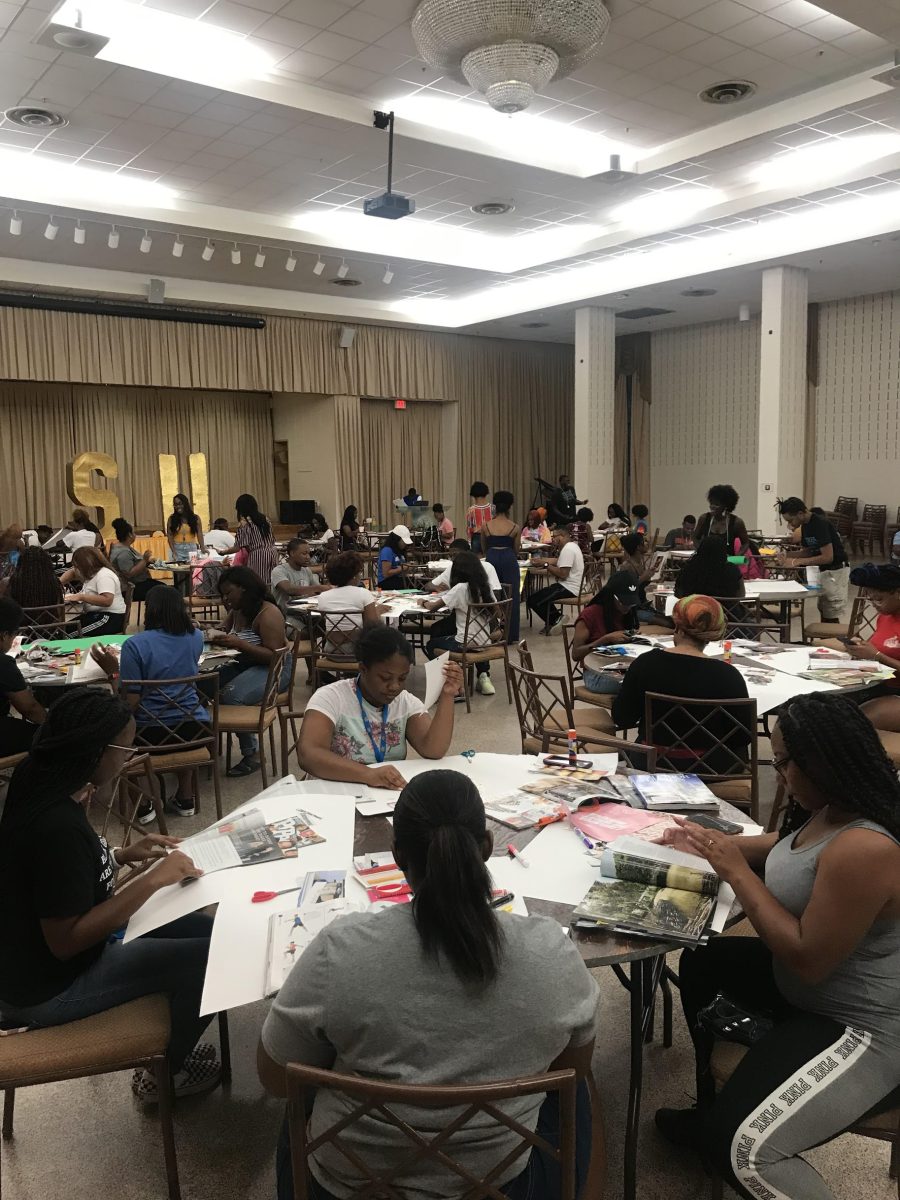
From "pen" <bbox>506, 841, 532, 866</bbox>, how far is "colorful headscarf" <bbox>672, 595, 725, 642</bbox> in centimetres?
171

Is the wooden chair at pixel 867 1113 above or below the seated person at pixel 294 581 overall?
below

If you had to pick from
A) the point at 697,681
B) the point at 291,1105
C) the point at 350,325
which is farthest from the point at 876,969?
the point at 350,325

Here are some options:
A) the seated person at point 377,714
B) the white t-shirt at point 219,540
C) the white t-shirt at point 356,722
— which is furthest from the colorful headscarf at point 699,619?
the white t-shirt at point 219,540

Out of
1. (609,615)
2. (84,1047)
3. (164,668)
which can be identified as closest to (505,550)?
(609,615)

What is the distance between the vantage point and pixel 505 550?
8406 mm

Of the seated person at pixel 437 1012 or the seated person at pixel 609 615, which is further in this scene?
the seated person at pixel 609 615

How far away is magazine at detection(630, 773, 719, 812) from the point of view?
2678 millimetres

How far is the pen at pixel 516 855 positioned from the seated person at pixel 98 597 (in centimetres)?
492

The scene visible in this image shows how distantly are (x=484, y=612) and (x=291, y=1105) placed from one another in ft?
17.8

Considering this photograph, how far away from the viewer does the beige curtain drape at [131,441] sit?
1463cm

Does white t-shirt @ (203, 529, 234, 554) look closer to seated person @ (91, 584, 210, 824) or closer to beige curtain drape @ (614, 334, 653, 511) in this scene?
seated person @ (91, 584, 210, 824)

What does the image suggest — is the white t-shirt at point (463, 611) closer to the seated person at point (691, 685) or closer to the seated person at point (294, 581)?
the seated person at point (294, 581)

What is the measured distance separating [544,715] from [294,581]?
3.92m

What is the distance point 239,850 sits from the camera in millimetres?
2434
